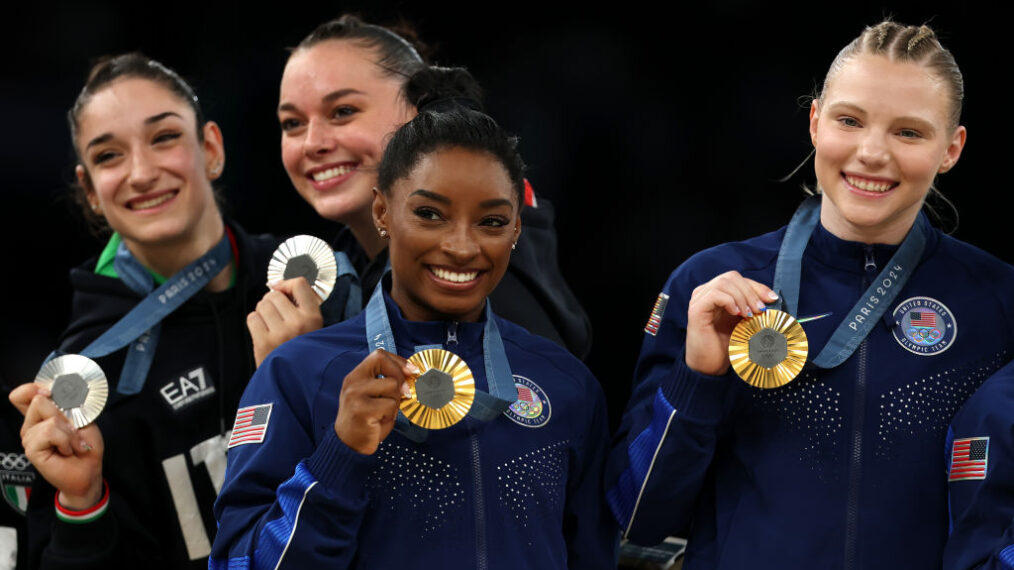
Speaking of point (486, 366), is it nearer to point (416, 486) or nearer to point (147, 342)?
point (416, 486)

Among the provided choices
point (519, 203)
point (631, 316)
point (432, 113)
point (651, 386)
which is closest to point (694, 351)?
point (651, 386)

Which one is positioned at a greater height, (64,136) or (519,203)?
(64,136)

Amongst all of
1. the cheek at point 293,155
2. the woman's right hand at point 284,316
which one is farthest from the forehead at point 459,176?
the cheek at point 293,155

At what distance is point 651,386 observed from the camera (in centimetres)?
245

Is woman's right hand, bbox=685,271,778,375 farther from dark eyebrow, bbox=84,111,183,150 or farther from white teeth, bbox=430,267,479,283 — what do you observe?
dark eyebrow, bbox=84,111,183,150

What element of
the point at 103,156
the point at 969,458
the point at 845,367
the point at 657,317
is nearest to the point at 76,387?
the point at 103,156

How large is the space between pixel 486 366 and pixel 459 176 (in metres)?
0.35

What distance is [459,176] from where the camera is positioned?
226 centimetres

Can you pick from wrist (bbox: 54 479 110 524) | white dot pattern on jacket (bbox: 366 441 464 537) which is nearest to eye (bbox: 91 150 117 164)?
wrist (bbox: 54 479 110 524)

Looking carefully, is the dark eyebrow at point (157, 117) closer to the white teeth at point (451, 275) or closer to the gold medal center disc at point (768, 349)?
the white teeth at point (451, 275)

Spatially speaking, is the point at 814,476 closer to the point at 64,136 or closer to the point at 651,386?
the point at 651,386

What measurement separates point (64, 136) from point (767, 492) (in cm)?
342

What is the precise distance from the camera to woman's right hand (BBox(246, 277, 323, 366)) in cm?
255

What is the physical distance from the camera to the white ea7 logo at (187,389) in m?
2.94
